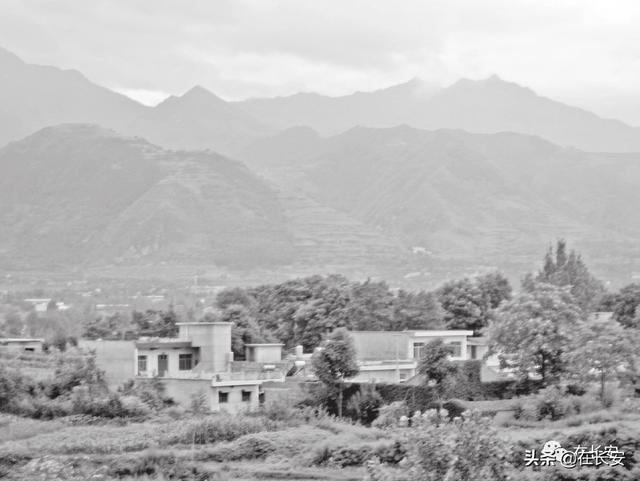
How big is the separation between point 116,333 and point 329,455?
35921 mm

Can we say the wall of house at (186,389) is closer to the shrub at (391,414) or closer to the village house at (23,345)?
the shrub at (391,414)

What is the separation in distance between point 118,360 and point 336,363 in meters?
7.41

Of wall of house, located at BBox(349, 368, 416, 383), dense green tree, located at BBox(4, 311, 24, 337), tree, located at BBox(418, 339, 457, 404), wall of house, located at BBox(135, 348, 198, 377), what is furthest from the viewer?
dense green tree, located at BBox(4, 311, 24, 337)

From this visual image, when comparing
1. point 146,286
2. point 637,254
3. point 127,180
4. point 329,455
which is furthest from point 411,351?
point 127,180

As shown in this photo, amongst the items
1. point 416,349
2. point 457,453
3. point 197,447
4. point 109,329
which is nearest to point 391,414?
point 197,447

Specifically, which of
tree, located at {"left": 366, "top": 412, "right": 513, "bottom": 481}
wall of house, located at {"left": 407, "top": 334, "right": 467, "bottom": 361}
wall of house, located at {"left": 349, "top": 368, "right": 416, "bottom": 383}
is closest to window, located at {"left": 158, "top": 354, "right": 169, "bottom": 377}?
wall of house, located at {"left": 349, "top": 368, "right": 416, "bottom": 383}

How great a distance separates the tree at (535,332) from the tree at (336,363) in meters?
4.92

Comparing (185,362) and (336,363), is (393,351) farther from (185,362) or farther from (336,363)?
(336,363)

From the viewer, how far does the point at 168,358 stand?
117ft

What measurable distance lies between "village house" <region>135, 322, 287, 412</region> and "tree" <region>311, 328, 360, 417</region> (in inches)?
76.3

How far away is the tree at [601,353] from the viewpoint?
28844 mm

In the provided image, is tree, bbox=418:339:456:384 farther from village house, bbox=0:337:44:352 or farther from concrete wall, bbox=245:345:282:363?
village house, bbox=0:337:44:352

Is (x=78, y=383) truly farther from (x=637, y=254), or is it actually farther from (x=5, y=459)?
(x=637, y=254)

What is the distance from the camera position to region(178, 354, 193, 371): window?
35.9m
